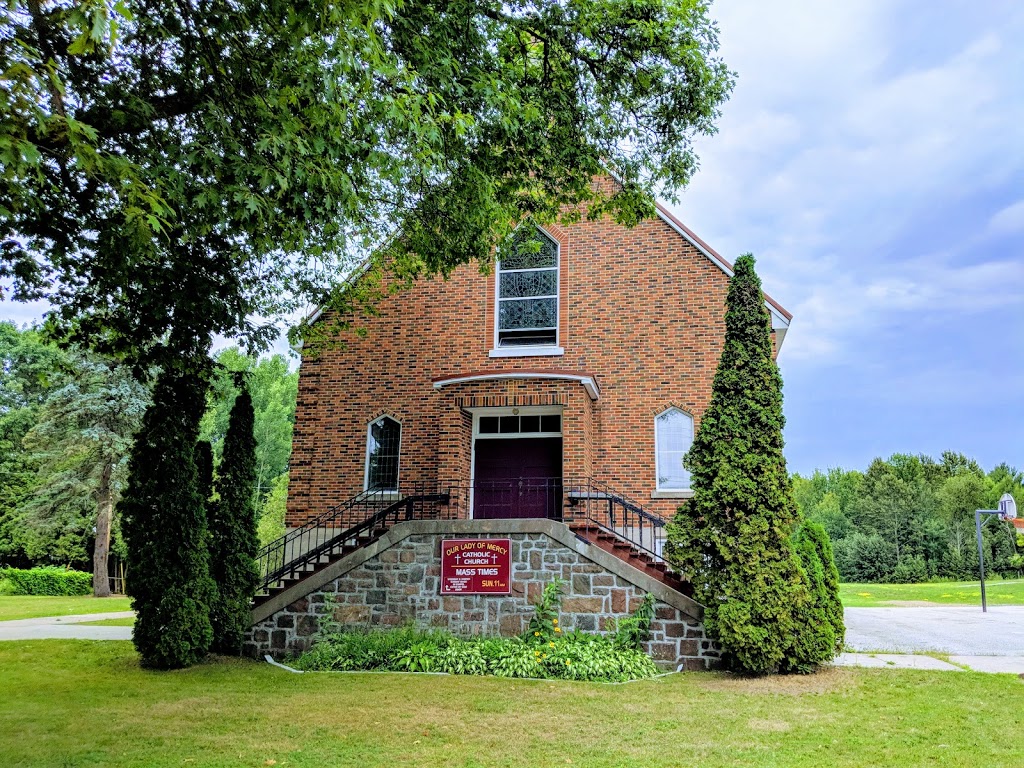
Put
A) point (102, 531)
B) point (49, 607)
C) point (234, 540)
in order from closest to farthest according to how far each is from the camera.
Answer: point (234, 540)
point (49, 607)
point (102, 531)

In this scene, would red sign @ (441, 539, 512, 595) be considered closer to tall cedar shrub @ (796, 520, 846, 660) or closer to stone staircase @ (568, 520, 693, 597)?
stone staircase @ (568, 520, 693, 597)

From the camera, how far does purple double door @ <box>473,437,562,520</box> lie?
14.8 meters

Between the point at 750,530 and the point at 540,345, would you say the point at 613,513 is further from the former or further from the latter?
the point at 750,530

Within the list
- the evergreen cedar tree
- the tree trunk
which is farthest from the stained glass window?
the tree trunk

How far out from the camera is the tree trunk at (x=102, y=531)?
2905 cm

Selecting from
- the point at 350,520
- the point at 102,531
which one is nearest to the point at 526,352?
the point at 350,520

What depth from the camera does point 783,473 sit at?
10.6m

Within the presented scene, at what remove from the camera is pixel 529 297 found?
16.1 m

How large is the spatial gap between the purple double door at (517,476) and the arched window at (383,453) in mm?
1846

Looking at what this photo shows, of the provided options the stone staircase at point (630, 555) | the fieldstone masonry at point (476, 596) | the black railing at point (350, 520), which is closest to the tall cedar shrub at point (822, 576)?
the fieldstone masonry at point (476, 596)

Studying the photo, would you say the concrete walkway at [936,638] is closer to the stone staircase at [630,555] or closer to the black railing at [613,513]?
the stone staircase at [630,555]

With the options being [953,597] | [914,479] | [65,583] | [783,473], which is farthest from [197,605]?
[914,479]

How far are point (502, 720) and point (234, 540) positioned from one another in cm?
604

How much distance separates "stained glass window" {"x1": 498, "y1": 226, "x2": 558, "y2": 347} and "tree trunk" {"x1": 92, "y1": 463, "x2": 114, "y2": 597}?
20493mm
